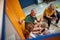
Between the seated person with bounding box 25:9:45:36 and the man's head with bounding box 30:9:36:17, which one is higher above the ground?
the man's head with bounding box 30:9:36:17

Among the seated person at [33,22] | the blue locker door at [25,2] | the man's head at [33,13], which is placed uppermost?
the blue locker door at [25,2]

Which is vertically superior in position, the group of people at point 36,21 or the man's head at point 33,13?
the man's head at point 33,13

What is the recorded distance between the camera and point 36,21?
0.55 m

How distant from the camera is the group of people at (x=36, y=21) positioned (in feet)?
1.79

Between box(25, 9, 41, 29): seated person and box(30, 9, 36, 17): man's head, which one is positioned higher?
box(30, 9, 36, 17): man's head

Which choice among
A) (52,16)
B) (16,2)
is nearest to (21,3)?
(16,2)

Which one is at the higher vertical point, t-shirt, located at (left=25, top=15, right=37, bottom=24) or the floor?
the floor

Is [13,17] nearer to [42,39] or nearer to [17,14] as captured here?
[17,14]

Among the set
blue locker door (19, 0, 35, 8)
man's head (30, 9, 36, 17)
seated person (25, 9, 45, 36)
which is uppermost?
blue locker door (19, 0, 35, 8)

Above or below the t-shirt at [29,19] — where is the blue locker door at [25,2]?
above

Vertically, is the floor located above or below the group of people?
above

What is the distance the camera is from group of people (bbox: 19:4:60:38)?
0.55 metres

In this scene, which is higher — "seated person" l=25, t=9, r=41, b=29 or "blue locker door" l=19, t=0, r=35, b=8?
"blue locker door" l=19, t=0, r=35, b=8

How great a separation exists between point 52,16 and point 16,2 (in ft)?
0.49
